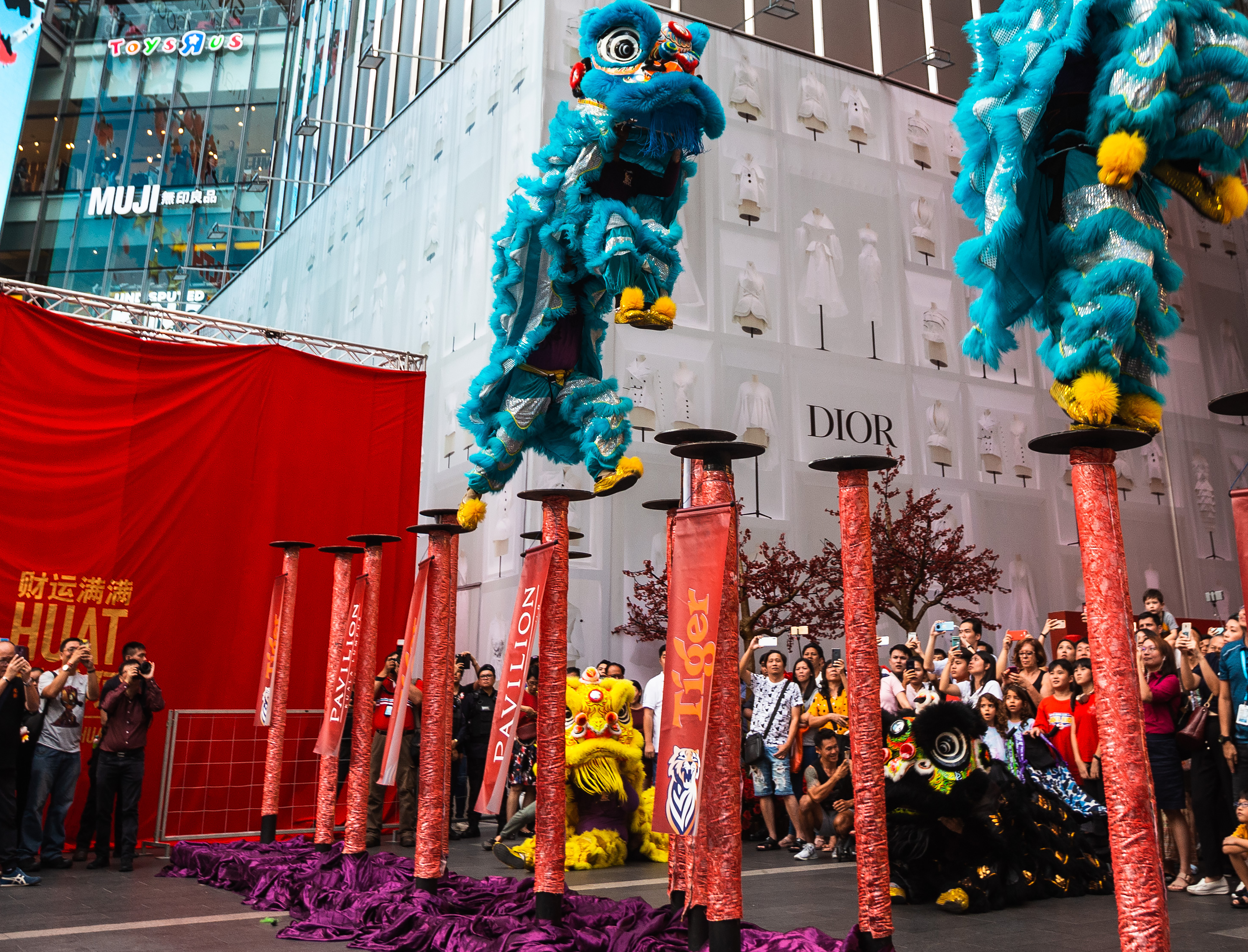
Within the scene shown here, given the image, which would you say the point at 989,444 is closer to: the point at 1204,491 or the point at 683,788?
the point at 1204,491

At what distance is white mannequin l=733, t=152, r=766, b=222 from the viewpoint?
12.7 meters

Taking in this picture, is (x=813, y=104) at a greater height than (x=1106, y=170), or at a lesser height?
greater

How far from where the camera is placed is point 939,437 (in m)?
13.5

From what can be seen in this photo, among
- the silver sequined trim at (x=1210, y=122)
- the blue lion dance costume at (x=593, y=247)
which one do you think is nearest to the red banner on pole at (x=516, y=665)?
the blue lion dance costume at (x=593, y=247)

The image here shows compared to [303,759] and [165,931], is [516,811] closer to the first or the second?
[303,759]

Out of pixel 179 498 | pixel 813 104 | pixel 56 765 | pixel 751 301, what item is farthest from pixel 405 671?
pixel 813 104

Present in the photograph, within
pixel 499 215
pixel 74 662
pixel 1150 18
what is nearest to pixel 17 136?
pixel 499 215

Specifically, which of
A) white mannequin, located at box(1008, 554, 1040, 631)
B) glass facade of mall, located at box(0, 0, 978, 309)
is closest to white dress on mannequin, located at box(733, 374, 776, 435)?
white mannequin, located at box(1008, 554, 1040, 631)

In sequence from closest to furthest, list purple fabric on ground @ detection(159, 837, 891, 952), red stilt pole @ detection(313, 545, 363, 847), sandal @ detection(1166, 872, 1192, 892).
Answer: purple fabric on ground @ detection(159, 837, 891, 952) → sandal @ detection(1166, 872, 1192, 892) → red stilt pole @ detection(313, 545, 363, 847)

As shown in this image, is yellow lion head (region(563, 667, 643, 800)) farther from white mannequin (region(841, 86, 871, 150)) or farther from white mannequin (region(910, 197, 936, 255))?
white mannequin (region(841, 86, 871, 150))

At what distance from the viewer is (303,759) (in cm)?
930

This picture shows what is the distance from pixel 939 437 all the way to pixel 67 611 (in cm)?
1022

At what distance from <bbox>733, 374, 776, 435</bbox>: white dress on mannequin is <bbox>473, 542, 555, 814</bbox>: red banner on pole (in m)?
7.71

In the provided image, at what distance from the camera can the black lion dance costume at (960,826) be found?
18.9 ft
